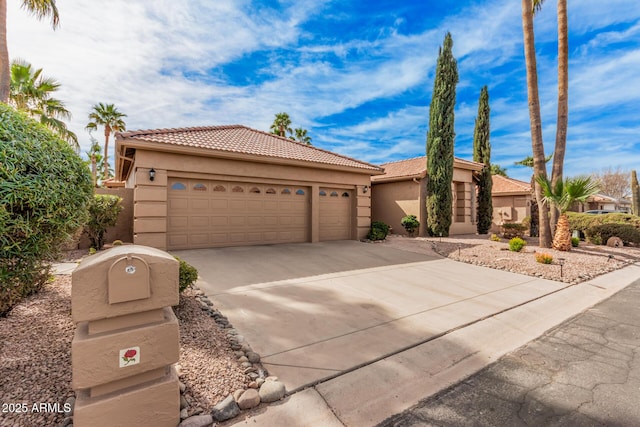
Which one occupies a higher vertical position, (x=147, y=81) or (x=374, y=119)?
(x=374, y=119)

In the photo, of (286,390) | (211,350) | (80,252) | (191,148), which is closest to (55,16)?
(191,148)

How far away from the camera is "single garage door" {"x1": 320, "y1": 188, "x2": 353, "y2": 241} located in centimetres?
1196

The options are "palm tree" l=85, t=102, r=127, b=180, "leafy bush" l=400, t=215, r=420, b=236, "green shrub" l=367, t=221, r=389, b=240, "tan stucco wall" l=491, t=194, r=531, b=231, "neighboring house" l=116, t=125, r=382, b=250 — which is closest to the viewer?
"neighboring house" l=116, t=125, r=382, b=250

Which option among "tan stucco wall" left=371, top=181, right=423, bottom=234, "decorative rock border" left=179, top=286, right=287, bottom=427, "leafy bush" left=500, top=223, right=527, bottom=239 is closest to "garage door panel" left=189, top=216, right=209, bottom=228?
"decorative rock border" left=179, top=286, right=287, bottom=427

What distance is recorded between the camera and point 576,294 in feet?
19.7

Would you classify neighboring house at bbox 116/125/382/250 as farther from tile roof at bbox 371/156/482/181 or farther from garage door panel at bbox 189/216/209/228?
tile roof at bbox 371/156/482/181

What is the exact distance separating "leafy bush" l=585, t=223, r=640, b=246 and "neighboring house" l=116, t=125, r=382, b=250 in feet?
36.8

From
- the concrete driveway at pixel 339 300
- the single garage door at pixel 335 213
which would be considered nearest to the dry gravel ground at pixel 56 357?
the concrete driveway at pixel 339 300

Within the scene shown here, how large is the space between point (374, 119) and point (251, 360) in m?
20.9

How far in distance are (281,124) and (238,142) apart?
18.2 meters

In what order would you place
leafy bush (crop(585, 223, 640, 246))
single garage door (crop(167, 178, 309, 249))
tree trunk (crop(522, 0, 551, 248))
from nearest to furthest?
1. single garage door (crop(167, 178, 309, 249))
2. tree trunk (crop(522, 0, 551, 248))
3. leafy bush (crop(585, 223, 640, 246))

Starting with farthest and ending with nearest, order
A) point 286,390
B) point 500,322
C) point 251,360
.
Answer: point 500,322, point 251,360, point 286,390

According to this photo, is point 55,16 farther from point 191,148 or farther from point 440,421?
point 440,421

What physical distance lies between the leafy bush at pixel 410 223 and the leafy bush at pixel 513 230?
480 cm
